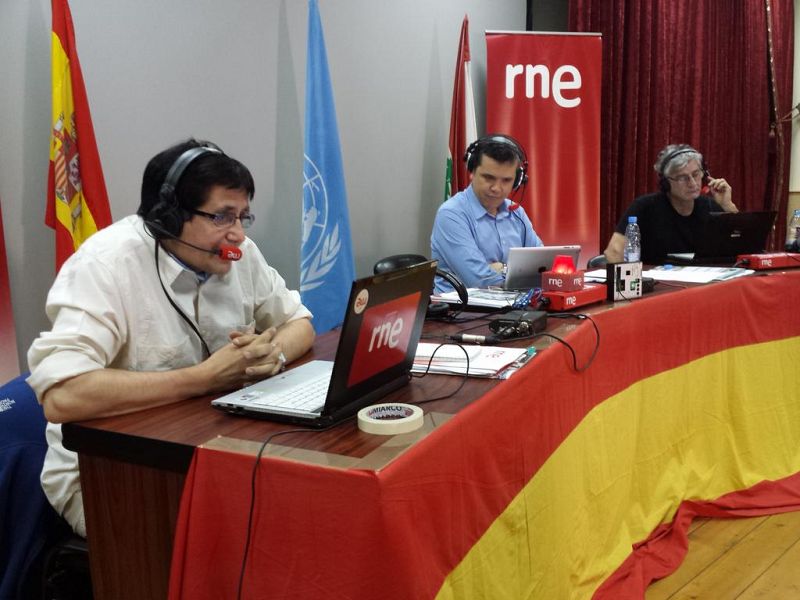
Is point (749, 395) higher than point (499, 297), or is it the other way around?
point (499, 297)

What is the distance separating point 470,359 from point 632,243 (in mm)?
1862

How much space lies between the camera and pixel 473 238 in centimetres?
286

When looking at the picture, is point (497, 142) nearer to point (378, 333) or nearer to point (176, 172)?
point (176, 172)

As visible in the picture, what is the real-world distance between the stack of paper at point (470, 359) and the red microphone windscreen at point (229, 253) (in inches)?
15.7

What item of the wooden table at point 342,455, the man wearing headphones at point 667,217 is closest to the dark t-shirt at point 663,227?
the man wearing headphones at point 667,217

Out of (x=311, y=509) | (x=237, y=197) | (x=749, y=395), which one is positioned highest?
(x=237, y=197)

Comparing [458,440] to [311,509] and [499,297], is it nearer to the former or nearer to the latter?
[311,509]

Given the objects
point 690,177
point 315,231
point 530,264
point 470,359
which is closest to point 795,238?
point 690,177

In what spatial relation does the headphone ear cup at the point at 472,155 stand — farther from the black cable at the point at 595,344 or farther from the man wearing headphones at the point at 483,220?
the black cable at the point at 595,344

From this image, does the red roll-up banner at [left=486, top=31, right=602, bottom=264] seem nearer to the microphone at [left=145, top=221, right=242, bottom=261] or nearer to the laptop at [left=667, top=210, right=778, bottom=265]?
the laptop at [left=667, top=210, right=778, bottom=265]

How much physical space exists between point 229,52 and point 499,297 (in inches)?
59.2

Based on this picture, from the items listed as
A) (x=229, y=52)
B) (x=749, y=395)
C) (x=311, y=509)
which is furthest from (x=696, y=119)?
(x=311, y=509)

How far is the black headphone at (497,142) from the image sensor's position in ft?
8.93

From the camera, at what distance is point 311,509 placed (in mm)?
920
